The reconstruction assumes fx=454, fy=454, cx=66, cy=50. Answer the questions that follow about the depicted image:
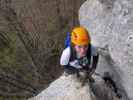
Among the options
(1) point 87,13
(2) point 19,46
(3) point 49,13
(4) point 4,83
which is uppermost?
(1) point 87,13

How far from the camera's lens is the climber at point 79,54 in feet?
17.9

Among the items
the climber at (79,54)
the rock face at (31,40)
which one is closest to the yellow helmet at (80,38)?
the climber at (79,54)

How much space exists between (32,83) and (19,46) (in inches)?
31.9

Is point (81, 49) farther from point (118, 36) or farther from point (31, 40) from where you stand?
point (31, 40)

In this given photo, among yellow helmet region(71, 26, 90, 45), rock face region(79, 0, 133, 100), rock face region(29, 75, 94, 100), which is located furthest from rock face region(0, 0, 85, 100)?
yellow helmet region(71, 26, 90, 45)

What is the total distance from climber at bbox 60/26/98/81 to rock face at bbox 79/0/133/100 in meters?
0.30

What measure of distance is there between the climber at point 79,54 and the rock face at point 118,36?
1.00 ft

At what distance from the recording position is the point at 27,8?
909 centimetres

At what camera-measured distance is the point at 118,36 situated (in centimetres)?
577

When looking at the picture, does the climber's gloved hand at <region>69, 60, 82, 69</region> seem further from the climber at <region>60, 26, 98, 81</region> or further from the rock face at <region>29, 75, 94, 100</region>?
the rock face at <region>29, 75, 94, 100</region>

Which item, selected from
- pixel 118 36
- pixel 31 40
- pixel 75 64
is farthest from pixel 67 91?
pixel 31 40

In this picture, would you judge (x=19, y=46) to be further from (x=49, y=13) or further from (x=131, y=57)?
(x=131, y=57)

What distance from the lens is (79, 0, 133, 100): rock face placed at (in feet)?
18.6

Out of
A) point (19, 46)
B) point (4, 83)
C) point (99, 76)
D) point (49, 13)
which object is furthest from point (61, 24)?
point (99, 76)
